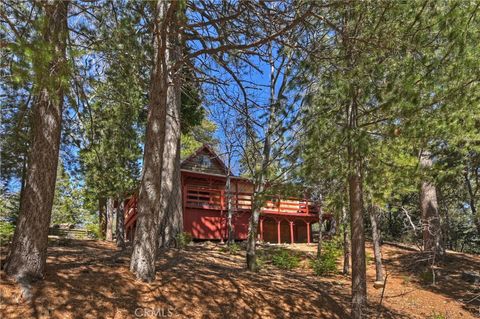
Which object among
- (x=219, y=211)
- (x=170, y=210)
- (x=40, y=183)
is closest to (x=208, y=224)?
(x=219, y=211)

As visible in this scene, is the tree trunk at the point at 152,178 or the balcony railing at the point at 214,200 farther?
the balcony railing at the point at 214,200

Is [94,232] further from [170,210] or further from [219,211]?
[170,210]

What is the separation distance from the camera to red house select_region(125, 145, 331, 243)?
1708 centimetres

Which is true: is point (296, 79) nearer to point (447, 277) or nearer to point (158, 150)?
point (158, 150)

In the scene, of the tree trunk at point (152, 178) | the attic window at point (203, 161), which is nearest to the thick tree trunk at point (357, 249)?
the tree trunk at point (152, 178)

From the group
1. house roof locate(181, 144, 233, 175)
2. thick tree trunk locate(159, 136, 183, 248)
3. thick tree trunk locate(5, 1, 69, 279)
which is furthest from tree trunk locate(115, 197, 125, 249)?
thick tree trunk locate(5, 1, 69, 279)

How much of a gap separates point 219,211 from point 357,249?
38.8ft

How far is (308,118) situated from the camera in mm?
5719

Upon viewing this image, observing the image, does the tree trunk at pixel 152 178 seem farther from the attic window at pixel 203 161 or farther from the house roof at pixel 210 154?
the attic window at pixel 203 161

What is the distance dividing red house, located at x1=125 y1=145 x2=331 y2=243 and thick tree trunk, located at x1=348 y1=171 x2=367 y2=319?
949 cm

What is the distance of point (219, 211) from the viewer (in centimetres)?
1759

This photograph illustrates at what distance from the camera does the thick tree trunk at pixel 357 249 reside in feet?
19.6

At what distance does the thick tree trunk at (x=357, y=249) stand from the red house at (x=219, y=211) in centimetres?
949

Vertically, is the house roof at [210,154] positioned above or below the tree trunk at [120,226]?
above
